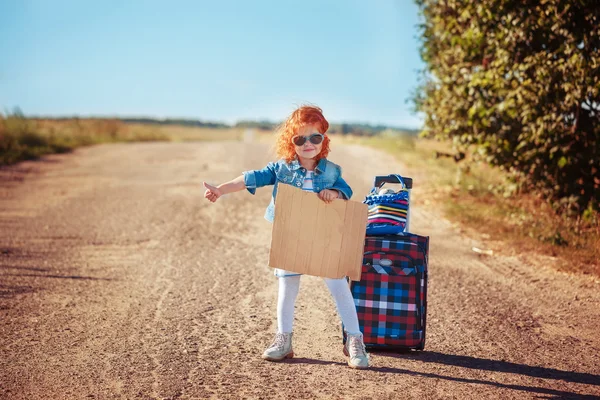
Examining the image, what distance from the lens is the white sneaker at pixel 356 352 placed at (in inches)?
175

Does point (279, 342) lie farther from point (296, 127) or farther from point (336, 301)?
point (296, 127)

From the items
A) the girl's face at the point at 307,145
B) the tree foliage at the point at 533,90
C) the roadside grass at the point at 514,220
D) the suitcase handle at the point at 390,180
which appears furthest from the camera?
the tree foliage at the point at 533,90

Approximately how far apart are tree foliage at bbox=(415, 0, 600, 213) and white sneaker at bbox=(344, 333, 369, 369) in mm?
5495

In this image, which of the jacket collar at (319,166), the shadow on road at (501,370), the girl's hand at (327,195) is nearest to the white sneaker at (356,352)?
the shadow on road at (501,370)

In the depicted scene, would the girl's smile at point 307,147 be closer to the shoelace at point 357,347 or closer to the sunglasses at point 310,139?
the sunglasses at point 310,139

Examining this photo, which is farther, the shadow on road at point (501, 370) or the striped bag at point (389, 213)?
the striped bag at point (389, 213)

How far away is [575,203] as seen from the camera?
9.80 metres

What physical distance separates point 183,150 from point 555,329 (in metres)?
20.6

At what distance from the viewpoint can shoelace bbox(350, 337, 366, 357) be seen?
4.48m

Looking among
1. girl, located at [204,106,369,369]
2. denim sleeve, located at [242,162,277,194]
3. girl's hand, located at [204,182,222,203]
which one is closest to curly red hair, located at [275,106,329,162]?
girl, located at [204,106,369,369]

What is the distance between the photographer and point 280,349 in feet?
15.0

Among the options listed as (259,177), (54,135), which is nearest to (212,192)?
(259,177)

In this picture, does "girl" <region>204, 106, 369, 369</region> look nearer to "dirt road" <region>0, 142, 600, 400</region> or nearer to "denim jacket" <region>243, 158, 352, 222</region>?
"denim jacket" <region>243, 158, 352, 222</region>

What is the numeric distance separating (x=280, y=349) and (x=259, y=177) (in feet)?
4.03
